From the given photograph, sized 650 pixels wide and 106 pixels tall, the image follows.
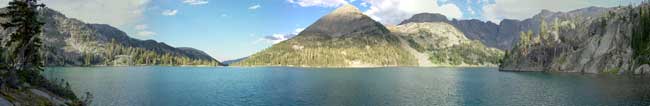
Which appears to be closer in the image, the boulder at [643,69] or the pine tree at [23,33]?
the pine tree at [23,33]

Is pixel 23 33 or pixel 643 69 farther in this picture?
pixel 643 69

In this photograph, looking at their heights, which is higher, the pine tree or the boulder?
the pine tree

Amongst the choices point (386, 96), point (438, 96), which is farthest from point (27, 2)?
point (438, 96)

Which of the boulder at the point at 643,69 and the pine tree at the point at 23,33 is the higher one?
the pine tree at the point at 23,33

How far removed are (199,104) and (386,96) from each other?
3234 centimetres

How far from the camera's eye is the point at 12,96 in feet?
126

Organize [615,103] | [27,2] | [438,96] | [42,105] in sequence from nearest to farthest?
[42,105] → [27,2] → [615,103] → [438,96]

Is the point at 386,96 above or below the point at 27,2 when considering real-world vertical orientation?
below

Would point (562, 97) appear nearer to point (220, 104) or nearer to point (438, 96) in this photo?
point (438, 96)

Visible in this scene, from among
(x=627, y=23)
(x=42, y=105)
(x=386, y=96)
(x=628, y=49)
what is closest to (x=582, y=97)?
(x=386, y=96)

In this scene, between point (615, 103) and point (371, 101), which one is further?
point (371, 101)

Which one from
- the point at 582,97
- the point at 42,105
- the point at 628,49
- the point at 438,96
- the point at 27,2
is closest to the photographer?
the point at 42,105

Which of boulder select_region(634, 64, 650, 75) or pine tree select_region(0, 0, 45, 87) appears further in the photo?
boulder select_region(634, 64, 650, 75)

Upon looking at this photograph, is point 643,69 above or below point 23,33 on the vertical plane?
below
